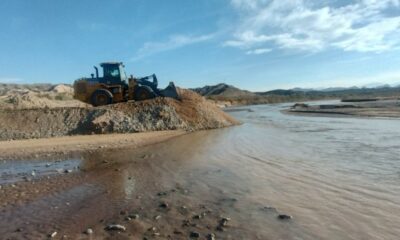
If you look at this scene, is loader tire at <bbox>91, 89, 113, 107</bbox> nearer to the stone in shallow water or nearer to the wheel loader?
the wheel loader

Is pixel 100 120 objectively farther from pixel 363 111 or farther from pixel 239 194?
pixel 363 111

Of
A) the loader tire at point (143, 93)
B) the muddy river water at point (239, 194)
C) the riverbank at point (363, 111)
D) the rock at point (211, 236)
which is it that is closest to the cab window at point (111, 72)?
the loader tire at point (143, 93)

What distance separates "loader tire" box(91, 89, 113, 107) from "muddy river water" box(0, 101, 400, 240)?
10.8m

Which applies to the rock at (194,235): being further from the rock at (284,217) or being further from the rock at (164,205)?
the rock at (164,205)

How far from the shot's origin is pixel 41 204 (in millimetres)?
8797

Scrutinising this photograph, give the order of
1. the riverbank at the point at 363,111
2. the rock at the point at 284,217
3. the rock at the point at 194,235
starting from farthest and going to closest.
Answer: the riverbank at the point at 363,111
the rock at the point at 284,217
the rock at the point at 194,235

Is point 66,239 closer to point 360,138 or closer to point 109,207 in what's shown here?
point 109,207

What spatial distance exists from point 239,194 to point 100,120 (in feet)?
50.7

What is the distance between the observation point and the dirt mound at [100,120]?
73.9 feet

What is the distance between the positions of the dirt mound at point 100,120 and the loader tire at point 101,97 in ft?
5.43

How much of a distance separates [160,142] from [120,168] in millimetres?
6755

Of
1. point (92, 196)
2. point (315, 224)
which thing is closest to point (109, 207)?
point (92, 196)

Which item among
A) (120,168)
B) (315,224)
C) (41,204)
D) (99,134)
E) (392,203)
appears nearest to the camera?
(315,224)

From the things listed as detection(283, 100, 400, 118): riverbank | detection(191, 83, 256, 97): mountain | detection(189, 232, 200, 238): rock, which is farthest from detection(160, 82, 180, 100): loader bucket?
detection(191, 83, 256, 97): mountain
